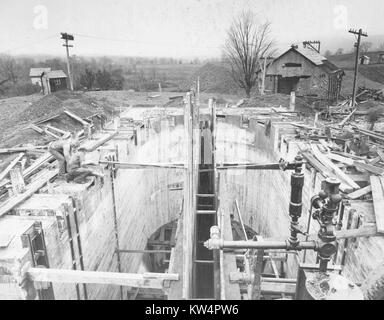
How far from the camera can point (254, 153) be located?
17.8m

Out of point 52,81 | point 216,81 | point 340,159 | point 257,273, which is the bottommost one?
point 257,273

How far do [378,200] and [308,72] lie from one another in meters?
28.7

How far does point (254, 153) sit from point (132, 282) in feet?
46.8

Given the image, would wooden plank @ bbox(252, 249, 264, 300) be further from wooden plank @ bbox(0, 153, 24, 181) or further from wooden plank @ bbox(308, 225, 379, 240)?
wooden plank @ bbox(0, 153, 24, 181)

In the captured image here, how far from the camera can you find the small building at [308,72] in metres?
32.1

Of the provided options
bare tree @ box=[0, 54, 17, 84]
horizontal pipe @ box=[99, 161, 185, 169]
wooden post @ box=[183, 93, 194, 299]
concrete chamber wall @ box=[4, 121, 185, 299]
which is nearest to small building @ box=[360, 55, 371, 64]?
concrete chamber wall @ box=[4, 121, 185, 299]

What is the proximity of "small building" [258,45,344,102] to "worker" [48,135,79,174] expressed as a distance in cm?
2859

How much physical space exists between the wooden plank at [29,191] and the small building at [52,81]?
3220 cm

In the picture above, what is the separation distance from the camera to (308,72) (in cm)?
3288

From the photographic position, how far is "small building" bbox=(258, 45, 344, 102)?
105 ft

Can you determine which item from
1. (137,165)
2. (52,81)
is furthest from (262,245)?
(52,81)

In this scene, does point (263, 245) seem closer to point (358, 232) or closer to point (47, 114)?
point (358, 232)
